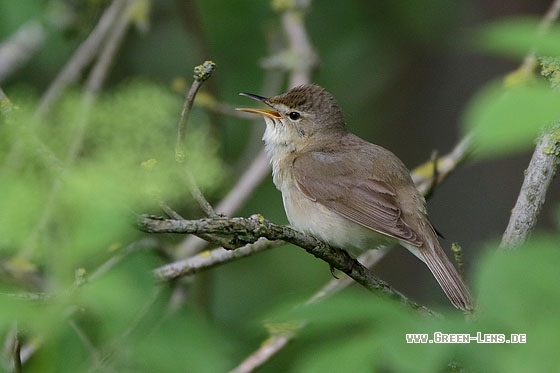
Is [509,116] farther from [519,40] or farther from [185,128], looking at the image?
[185,128]

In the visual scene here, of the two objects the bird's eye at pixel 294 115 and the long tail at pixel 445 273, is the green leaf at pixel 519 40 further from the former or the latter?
the bird's eye at pixel 294 115

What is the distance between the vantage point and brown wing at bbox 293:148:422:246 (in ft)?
13.1

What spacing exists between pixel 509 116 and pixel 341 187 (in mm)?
3128

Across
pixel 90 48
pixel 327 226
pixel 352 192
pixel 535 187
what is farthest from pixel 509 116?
pixel 90 48

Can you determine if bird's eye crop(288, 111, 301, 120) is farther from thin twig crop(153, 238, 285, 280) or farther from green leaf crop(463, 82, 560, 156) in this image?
green leaf crop(463, 82, 560, 156)

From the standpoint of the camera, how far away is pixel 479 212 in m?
7.44

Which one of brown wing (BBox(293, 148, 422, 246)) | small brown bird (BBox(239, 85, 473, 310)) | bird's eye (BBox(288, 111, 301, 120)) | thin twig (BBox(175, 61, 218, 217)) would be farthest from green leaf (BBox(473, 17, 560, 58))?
bird's eye (BBox(288, 111, 301, 120))

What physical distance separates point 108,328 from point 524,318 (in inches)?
30.7

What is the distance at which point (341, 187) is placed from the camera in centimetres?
428

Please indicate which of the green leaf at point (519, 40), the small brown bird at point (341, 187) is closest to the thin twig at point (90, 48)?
the small brown bird at point (341, 187)

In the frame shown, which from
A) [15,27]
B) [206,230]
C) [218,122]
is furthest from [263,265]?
[206,230]

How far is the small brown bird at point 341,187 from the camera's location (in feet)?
13.0

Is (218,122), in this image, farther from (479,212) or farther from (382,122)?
(479,212)

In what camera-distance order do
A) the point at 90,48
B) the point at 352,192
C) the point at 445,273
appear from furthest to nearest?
the point at 90,48
the point at 352,192
the point at 445,273
